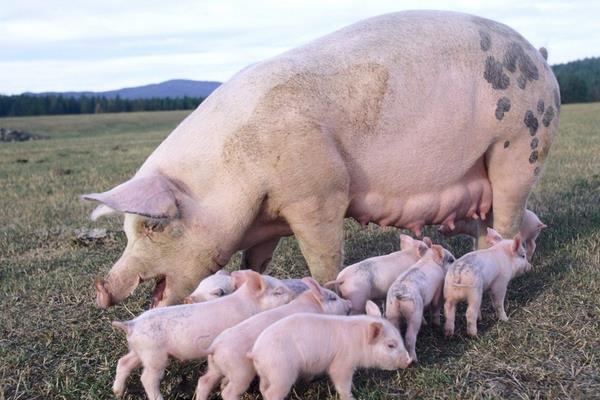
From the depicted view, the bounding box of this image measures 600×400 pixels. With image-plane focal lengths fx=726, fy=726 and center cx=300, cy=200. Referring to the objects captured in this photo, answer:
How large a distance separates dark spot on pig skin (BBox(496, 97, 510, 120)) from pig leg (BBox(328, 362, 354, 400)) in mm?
2295

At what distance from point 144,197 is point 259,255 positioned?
118 cm

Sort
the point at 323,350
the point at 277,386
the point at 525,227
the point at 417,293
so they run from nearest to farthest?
the point at 277,386
the point at 323,350
the point at 417,293
the point at 525,227

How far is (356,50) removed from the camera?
4434 mm

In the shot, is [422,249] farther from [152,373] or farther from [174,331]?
[152,373]

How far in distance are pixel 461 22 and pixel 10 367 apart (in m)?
3.46

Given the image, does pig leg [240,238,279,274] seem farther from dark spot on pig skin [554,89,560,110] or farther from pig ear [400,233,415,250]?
dark spot on pig skin [554,89,560,110]

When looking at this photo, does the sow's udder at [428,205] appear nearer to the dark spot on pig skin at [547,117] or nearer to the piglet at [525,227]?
the piglet at [525,227]

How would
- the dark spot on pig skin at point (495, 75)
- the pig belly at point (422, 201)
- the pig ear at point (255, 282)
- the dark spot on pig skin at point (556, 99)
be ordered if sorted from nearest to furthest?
1. the pig ear at point (255, 282)
2. the pig belly at point (422, 201)
3. the dark spot on pig skin at point (495, 75)
4. the dark spot on pig skin at point (556, 99)

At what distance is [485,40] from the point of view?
4762mm

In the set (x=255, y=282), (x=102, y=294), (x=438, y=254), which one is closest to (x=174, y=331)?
(x=255, y=282)

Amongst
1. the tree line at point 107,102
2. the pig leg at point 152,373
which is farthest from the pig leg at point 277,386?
the tree line at point 107,102

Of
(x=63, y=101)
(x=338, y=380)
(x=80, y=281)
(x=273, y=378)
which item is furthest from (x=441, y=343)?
(x=63, y=101)

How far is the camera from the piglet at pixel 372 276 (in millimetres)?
3953

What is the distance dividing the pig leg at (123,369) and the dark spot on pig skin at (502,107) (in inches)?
109
